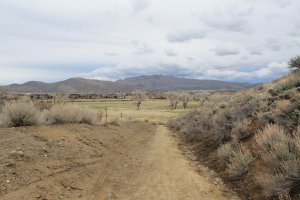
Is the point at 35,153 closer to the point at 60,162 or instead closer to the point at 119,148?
the point at 60,162

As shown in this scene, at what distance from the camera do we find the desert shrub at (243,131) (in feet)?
46.7

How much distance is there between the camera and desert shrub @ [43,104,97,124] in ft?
57.1

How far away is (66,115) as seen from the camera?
18141mm

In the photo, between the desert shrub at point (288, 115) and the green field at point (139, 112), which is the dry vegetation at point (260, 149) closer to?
the desert shrub at point (288, 115)

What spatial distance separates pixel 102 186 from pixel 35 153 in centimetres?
251

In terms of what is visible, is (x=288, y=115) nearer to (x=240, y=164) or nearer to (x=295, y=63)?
(x=240, y=164)

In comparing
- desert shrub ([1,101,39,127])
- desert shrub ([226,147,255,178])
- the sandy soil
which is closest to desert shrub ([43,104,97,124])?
the sandy soil

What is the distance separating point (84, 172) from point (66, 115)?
7.49 m

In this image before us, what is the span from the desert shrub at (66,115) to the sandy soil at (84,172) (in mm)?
1418

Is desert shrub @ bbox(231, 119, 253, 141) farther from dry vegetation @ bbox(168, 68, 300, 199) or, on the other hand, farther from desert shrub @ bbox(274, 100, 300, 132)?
desert shrub @ bbox(274, 100, 300, 132)

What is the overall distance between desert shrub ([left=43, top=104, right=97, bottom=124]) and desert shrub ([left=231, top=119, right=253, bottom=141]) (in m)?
8.34

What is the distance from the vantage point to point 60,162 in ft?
37.1

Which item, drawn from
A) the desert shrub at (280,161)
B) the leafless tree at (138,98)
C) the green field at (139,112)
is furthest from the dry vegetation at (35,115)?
the leafless tree at (138,98)

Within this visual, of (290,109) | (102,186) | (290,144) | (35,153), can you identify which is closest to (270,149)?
(290,144)
